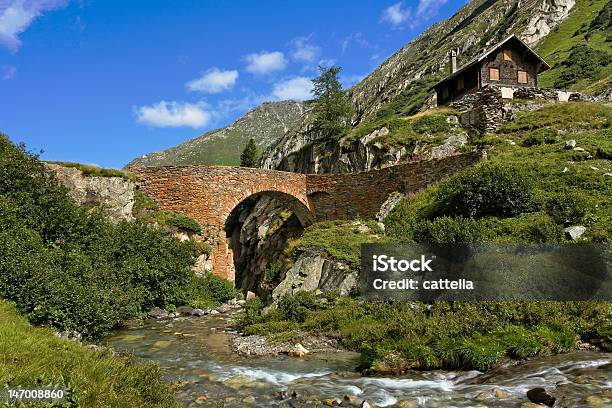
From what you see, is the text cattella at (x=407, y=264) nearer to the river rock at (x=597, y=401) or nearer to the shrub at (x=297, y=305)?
the shrub at (x=297, y=305)

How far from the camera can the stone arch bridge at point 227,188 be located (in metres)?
26.0


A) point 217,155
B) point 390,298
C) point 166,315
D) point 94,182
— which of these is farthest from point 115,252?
point 217,155

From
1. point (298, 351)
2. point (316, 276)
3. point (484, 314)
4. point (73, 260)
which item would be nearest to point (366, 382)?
point (298, 351)

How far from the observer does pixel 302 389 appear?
848 centimetres

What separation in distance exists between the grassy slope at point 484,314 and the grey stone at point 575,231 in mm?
196

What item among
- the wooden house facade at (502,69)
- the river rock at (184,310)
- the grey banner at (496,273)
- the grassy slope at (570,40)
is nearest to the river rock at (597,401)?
the grey banner at (496,273)

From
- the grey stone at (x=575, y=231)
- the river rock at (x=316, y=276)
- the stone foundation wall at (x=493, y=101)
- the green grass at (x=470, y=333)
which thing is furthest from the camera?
the stone foundation wall at (x=493, y=101)

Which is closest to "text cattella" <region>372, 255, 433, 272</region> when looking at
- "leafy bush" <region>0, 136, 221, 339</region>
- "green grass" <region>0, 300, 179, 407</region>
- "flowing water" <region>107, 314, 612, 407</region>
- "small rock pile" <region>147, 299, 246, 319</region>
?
"flowing water" <region>107, 314, 612, 407</region>

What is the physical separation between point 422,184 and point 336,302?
12316mm

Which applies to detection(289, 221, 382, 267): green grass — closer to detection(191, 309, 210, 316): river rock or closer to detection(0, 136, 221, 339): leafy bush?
detection(191, 309, 210, 316): river rock

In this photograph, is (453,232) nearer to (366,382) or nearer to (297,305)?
(297,305)

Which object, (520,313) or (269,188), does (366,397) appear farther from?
(269,188)

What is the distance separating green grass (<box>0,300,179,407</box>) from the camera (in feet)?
16.9

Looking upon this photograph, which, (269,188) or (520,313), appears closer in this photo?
(520,313)
